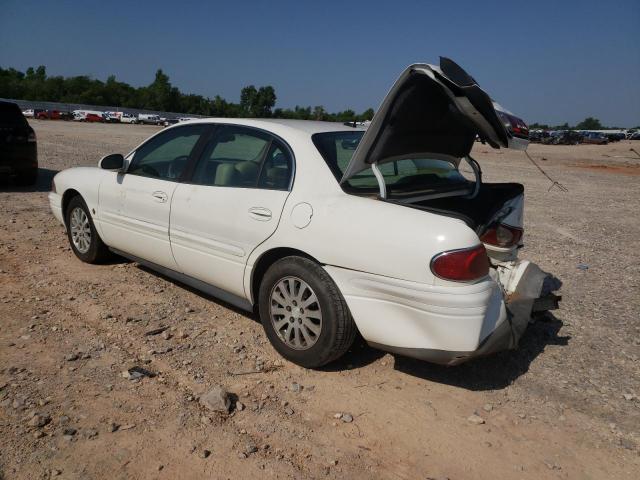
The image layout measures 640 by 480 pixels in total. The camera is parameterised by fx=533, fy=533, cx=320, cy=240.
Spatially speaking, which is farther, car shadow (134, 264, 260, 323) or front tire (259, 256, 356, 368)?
car shadow (134, 264, 260, 323)

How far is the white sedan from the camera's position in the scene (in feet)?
9.85

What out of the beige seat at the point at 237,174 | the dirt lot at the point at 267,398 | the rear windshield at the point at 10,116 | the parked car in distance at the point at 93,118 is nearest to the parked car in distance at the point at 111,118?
the parked car in distance at the point at 93,118

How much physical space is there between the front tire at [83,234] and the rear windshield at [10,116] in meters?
5.16

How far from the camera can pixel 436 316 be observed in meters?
2.96

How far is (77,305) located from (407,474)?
310 cm

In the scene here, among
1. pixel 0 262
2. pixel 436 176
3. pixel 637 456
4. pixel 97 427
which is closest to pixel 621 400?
pixel 637 456

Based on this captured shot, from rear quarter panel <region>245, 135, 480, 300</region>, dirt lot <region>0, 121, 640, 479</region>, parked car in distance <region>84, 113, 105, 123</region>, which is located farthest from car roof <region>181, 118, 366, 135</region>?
parked car in distance <region>84, 113, 105, 123</region>

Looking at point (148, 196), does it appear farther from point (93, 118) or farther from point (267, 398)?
point (93, 118)

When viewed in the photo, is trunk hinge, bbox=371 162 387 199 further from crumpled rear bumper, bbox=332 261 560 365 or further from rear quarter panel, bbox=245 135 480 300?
crumpled rear bumper, bbox=332 261 560 365

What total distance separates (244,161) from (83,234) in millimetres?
2395

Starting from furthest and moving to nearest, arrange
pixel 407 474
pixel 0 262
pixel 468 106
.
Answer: pixel 0 262, pixel 468 106, pixel 407 474

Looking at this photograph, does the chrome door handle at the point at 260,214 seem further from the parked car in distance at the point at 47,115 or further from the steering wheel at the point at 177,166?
the parked car in distance at the point at 47,115

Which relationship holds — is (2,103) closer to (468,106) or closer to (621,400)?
(468,106)

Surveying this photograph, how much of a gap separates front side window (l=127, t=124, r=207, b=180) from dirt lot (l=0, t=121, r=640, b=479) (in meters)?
1.07
